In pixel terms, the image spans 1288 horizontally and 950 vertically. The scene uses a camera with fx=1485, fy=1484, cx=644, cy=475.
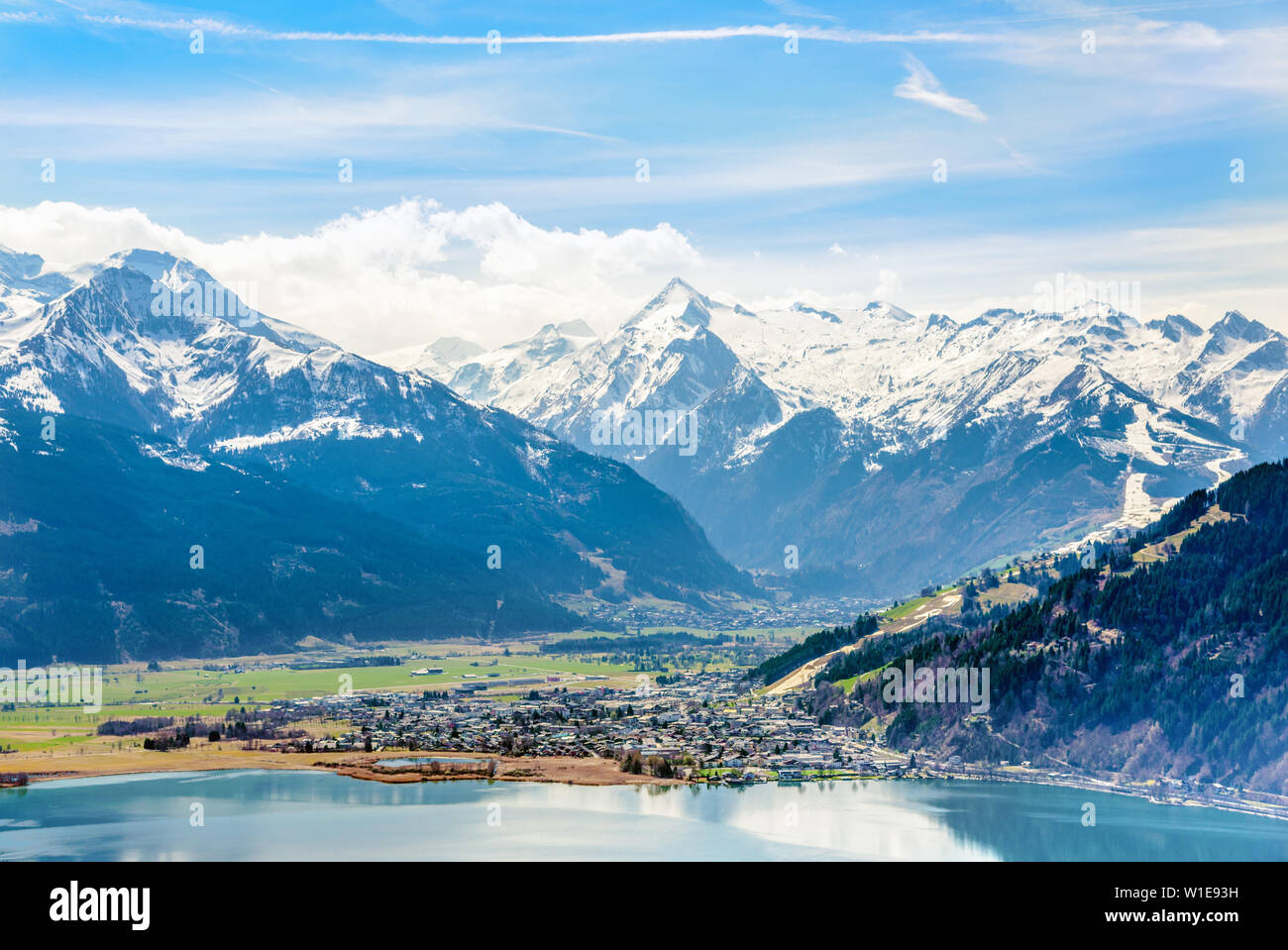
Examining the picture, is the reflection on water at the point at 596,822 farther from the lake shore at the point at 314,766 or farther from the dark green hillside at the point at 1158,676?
the dark green hillside at the point at 1158,676

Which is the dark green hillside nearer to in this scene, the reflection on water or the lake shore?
the reflection on water

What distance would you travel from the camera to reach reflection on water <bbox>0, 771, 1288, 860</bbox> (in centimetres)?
12231

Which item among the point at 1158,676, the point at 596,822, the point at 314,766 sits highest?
the point at 1158,676

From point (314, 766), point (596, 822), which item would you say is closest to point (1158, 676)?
point (596, 822)

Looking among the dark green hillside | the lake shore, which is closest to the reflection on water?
the lake shore

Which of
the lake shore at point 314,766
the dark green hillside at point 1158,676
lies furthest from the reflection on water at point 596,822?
the dark green hillside at point 1158,676

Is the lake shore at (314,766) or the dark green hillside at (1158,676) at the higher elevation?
the dark green hillside at (1158,676)

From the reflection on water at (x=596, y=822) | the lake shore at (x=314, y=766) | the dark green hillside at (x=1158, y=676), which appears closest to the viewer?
the reflection on water at (x=596, y=822)

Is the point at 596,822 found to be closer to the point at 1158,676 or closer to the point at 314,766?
the point at 314,766

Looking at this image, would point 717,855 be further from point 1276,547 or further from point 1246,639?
point 1276,547

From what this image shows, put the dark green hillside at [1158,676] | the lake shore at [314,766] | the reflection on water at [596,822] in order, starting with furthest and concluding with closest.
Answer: the lake shore at [314,766]
the dark green hillside at [1158,676]
the reflection on water at [596,822]

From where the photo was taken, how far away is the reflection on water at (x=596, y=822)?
122 metres

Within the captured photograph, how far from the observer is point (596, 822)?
448 feet

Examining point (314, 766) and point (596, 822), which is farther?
point (314, 766)
